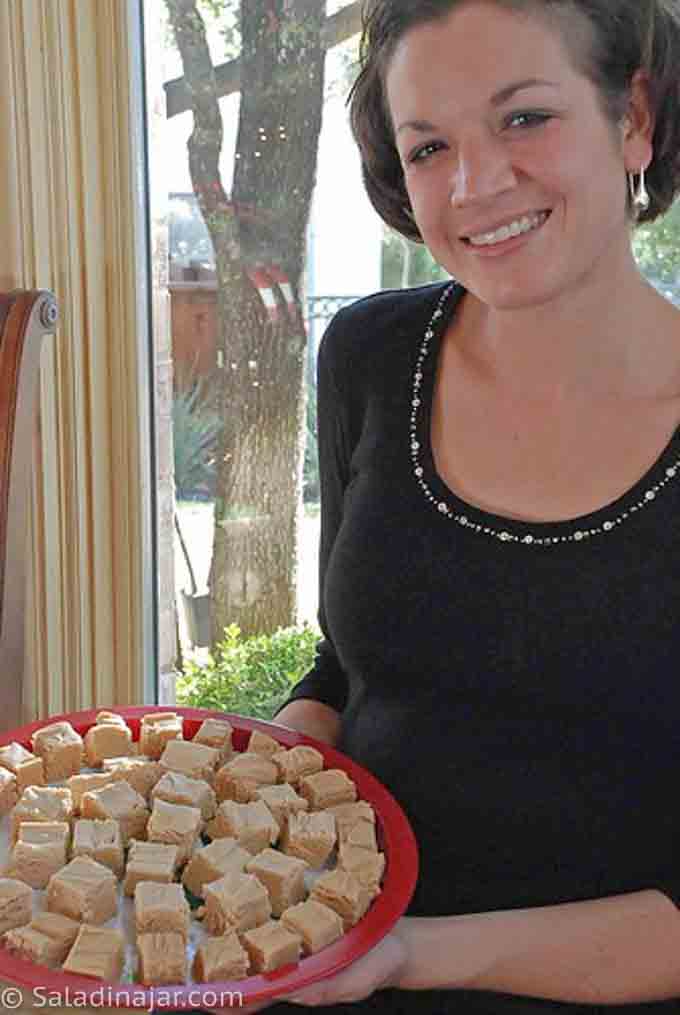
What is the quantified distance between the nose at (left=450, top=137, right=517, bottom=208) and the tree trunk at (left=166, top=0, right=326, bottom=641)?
2.93 ft

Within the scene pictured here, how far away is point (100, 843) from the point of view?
1.03 m

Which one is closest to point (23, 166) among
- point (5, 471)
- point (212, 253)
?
point (212, 253)

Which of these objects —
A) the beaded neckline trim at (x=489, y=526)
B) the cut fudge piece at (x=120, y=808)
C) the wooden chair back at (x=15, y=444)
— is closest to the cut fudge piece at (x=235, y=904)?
the cut fudge piece at (x=120, y=808)

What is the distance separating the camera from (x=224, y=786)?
1143mm

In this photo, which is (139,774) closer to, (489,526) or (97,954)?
(97,954)

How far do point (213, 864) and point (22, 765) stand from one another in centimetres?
22

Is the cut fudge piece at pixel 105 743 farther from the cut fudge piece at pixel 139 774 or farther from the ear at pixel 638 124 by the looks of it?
the ear at pixel 638 124

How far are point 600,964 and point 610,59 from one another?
31.2 inches

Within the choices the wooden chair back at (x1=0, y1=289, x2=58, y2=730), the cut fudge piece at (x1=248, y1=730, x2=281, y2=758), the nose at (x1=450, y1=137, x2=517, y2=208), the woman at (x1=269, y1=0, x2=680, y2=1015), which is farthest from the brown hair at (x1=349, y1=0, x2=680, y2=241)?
the cut fudge piece at (x1=248, y1=730, x2=281, y2=758)

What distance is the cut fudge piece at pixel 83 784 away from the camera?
43.6 inches

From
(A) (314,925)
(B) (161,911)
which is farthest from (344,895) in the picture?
(B) (161,911)

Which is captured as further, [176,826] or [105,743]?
[105,743]

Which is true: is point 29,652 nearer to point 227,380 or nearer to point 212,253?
point 227,380

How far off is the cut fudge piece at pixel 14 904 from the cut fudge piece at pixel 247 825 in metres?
0.19
